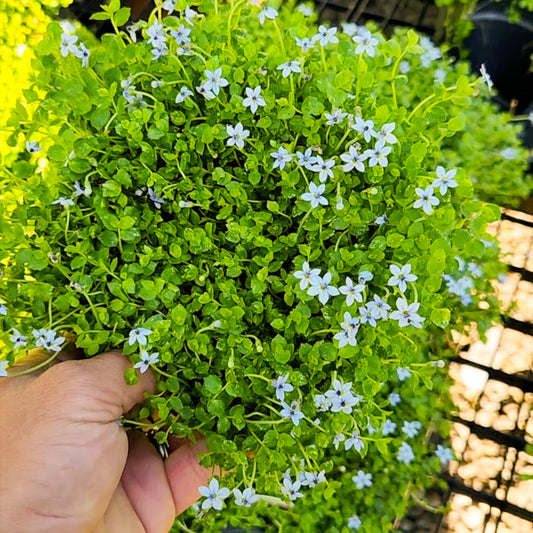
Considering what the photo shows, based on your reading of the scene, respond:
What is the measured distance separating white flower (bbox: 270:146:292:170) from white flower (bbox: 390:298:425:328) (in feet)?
0.75

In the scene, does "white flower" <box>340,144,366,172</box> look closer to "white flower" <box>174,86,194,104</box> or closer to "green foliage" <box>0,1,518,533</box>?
"green foliage" <box>0,1,518,533</box>

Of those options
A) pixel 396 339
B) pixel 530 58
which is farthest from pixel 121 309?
pixel 530 58

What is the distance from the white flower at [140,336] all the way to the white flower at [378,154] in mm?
355

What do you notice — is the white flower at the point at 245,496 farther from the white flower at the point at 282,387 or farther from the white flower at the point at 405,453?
the white flower at the point at 405,453

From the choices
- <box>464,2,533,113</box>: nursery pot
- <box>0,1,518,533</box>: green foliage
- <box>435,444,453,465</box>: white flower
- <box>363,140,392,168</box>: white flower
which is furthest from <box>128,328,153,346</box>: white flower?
<box>464,2,533,113</box>: nursery pot

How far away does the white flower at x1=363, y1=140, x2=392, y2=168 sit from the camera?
0.73 m

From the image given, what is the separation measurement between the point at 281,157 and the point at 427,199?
0.63 ft

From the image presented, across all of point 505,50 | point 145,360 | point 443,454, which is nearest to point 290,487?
point 145,360

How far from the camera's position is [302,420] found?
800mm

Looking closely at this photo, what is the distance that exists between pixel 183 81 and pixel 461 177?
0.40 m

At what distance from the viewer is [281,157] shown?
2.51 feet

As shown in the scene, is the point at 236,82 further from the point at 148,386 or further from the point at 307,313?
the point at 148,386

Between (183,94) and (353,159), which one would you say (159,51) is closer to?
(183,94)

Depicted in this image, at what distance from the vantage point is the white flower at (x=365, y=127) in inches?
28.6
